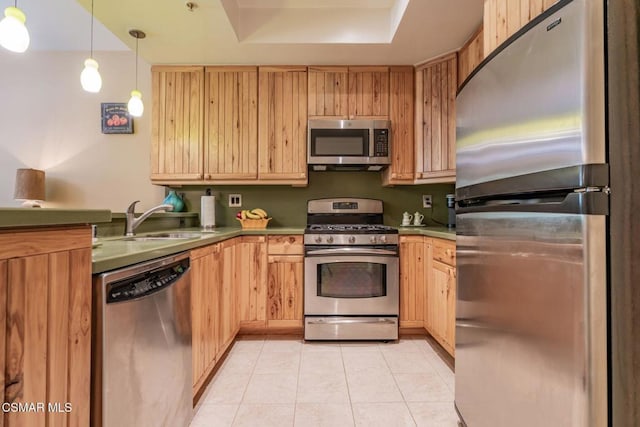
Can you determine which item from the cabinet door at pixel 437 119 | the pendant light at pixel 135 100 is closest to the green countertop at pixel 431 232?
the cabinet door at pixel 437 119

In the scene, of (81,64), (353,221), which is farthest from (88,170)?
(353,221)

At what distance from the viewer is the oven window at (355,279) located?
2.52 m

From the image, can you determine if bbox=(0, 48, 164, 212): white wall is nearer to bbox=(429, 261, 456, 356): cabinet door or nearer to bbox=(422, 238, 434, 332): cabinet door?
bbox=(422, 238, 434, 332): cabinet door

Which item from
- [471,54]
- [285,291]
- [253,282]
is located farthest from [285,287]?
[471,54]

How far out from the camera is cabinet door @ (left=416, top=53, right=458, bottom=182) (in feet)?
8.38

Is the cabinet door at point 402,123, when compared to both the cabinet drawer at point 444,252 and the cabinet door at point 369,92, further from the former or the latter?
the cabinet drawer at point 444,252

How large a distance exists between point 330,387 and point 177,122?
246cm

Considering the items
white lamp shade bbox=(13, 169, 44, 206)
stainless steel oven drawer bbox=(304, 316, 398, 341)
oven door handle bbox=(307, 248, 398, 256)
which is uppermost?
white lamp shade bbox=(13, 169, 44, 206)

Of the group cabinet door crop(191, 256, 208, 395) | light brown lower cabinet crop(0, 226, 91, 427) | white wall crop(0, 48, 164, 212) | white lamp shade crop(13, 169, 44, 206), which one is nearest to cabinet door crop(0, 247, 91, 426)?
A: light brown lower cabinet crop(0, 226, 91, 427)

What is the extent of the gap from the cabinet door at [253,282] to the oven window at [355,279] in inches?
18.8

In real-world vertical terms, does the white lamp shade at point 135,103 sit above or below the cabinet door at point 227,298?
above

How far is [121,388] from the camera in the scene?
95cm

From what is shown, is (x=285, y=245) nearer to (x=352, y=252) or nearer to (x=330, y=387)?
(x=352, y=252)

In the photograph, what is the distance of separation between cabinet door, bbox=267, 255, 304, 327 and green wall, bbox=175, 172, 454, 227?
62cm
